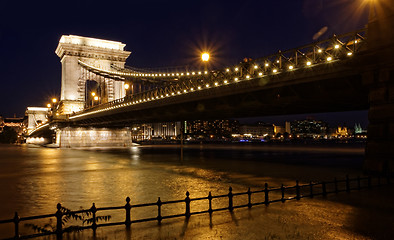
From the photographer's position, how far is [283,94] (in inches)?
1236

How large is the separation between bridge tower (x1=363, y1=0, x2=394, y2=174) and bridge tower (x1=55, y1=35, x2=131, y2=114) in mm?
79877

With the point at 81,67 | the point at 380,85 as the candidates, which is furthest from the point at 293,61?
the point at 81,67

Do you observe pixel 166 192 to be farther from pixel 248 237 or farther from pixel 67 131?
pixel 67 131

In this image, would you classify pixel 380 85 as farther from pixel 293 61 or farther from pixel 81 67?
pixel 81 67

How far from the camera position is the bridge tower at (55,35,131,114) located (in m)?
95.5

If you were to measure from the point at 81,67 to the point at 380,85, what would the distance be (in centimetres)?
9096

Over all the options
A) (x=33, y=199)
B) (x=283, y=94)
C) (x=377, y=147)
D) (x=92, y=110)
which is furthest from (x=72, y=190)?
(x=92, y=110)

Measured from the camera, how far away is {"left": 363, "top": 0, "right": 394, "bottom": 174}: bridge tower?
62.5 ft

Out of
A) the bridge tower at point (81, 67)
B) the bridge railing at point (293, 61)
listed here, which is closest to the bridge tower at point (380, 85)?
the bridge railing at point (293, 61)

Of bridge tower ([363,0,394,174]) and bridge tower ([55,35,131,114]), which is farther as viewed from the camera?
bridge tower ([55,35,131,114])

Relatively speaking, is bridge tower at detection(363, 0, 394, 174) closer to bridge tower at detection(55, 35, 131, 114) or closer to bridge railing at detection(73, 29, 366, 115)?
bridge railing at detection(73, 29, 366, 115)

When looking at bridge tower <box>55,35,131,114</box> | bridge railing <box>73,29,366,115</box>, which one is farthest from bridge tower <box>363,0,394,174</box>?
bridge tower <box>55,35,131,114</box>

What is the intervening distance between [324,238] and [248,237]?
1849 mm

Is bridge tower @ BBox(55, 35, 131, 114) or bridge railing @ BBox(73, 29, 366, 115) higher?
bridge tower @ BBox(55, 35, 131, 114)
